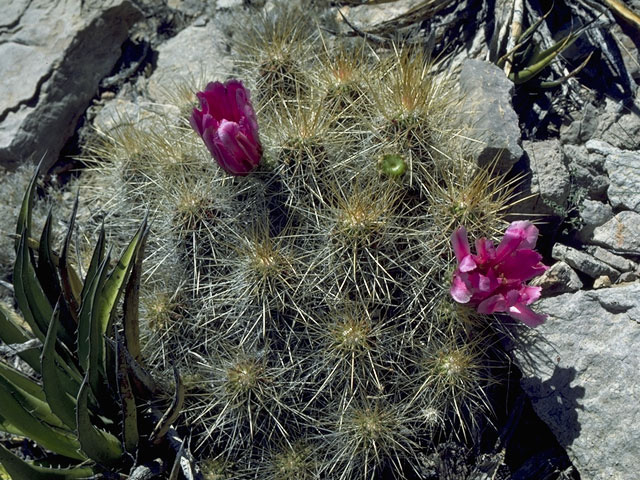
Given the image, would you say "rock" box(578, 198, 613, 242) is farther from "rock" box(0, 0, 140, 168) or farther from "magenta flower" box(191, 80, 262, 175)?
"rock" box(0, 0, 140, 168)

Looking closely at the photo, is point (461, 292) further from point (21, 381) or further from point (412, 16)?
point (412, 16)

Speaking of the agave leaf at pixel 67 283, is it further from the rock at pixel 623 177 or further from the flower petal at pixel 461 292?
the rock at pixel 623 177

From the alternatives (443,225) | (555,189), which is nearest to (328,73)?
(443,225)

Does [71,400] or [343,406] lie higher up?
[71,400]

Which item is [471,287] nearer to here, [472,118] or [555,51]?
[472,118]

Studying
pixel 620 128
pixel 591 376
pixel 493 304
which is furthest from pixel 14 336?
pixel 620 128
